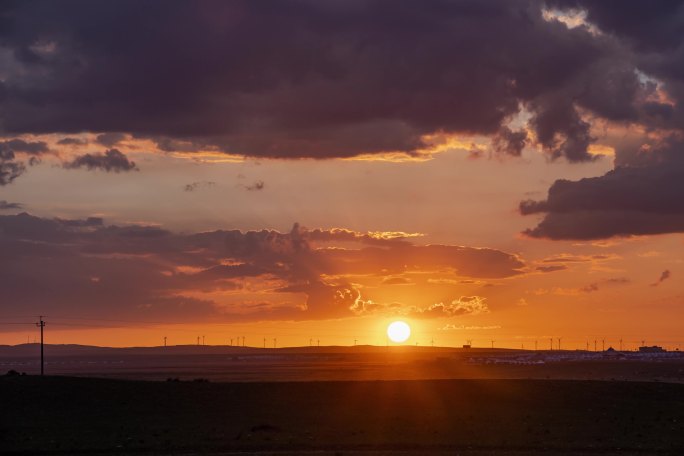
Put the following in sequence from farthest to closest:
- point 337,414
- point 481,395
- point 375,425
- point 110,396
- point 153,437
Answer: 1. point 481,395
2. point 110,396
3. point 337,414
4. point 375,425
5. point 153,437

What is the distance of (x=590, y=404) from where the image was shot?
81875 millimetres

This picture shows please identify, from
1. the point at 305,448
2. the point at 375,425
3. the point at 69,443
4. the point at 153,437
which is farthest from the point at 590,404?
the point at 69,443

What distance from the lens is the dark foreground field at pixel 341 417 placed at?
59.0 m

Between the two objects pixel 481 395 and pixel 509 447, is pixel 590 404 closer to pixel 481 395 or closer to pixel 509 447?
pixel 481 395

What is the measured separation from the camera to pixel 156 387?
8488 cm

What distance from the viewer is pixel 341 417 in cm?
7388

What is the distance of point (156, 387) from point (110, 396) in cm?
517

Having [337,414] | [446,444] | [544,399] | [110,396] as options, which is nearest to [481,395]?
[544,399]

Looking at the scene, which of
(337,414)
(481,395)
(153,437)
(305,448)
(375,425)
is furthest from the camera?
(481,395)

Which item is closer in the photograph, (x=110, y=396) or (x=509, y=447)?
(x=509, y=447)

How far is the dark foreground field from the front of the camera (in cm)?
5903

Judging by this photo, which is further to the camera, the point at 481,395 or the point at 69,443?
the point at 481,395

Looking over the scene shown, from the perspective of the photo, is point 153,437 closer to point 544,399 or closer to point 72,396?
point 72,396

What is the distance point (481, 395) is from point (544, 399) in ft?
18.8
